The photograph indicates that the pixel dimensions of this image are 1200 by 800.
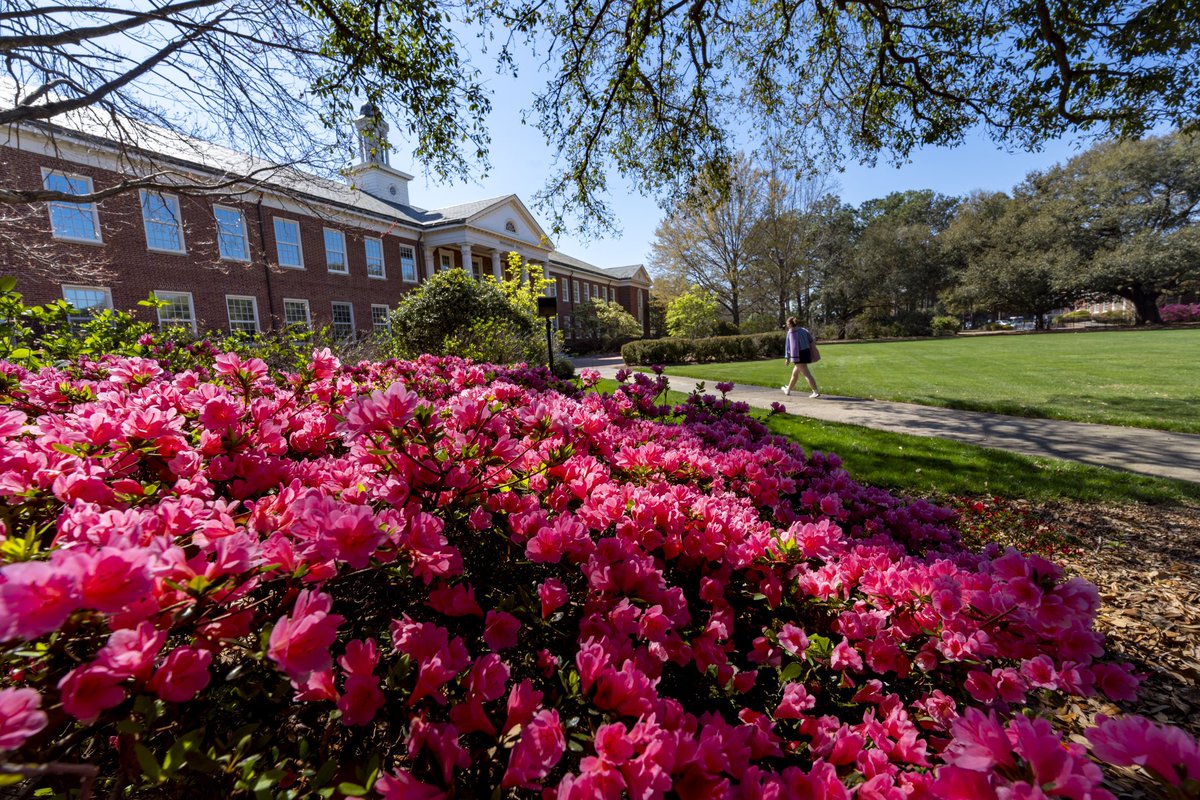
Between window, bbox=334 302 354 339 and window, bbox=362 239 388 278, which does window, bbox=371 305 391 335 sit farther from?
window, bbox=362 239 388 278

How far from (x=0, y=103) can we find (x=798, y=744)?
12857 mm

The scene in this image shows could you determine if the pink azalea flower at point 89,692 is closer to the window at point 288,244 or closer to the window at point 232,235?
the window at point 232,235

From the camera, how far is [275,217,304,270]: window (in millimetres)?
17750

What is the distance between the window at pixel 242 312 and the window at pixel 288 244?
1987 millimetres

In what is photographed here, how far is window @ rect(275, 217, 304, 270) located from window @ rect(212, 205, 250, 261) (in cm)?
132

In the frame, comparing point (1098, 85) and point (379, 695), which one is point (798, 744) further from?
point (1098, 85)

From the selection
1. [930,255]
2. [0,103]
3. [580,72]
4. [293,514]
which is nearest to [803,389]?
[580,72]

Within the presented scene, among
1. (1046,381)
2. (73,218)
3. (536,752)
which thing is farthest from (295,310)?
(1046,381)

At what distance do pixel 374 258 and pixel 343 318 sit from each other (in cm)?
325

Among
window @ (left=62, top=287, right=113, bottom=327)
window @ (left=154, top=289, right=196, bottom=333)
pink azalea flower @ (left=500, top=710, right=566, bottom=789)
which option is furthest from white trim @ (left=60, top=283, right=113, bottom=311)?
pink azalea flower @ (left=500, top=710, right=566, bottom=789)

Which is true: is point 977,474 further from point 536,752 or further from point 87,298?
point 87,298

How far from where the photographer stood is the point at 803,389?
34.7 ft

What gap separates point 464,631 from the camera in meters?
1.13

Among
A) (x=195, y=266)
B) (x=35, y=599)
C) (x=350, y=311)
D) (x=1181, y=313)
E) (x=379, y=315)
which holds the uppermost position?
(x=195, y=266)
